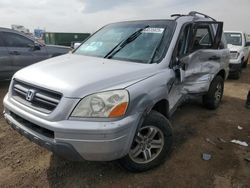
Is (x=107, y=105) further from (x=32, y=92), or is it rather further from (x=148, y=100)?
(x=32, y=92)

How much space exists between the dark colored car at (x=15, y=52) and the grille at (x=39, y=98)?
4.26 meters

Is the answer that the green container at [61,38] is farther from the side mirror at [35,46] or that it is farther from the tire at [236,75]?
the tire at [236,75]

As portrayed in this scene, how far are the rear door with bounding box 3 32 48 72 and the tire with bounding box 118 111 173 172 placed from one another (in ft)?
17.1

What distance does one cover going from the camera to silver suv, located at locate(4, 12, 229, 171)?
237cm

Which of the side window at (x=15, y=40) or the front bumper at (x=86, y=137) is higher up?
the side window at (x=15, y=40)

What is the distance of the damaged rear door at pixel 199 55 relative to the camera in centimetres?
373

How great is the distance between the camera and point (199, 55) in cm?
426

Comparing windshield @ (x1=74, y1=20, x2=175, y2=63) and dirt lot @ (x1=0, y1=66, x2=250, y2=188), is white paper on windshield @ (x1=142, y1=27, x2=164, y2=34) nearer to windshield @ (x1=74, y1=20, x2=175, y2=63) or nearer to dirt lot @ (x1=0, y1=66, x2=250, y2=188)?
windshield @ (x1=74, y1=20, x2=175, y2=63)

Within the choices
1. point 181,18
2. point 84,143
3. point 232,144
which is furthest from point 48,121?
point 232,144

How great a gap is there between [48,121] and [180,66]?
2.03m

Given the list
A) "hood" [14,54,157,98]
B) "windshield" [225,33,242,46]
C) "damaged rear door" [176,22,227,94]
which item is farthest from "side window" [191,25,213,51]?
"windshield" [225,33,242,46]

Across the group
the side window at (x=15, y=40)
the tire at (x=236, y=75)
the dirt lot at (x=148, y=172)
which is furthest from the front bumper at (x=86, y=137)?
the tire at (x=236, y=75)

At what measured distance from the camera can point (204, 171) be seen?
3109 millimetres

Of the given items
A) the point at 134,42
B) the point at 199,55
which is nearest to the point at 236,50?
the point at 199,55
